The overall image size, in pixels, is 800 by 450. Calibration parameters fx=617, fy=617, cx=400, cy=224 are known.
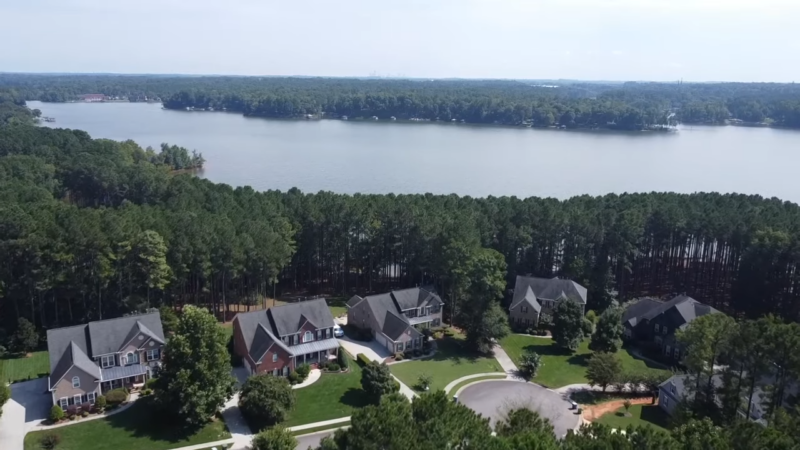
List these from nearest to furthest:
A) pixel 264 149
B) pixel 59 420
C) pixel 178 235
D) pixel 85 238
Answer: pixel 59 420
pixel 85 238
pixel 178 235
pixel 264 149

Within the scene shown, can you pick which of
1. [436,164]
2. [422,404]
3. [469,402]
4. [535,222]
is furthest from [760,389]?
[436,164]

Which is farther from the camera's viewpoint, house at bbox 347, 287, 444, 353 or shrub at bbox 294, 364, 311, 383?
house at bbox 347, 287, 444, 353

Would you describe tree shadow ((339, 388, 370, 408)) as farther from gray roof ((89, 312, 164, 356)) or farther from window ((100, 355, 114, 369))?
window ((100, 355, 114, 369))

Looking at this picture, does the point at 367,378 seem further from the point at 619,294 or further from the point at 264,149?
the point at 264,149

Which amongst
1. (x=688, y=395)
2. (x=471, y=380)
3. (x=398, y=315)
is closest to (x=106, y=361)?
(x=398, y=315)

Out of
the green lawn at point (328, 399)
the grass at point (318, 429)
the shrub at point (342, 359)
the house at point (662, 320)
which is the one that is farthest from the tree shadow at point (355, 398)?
the house at point (662, 320)

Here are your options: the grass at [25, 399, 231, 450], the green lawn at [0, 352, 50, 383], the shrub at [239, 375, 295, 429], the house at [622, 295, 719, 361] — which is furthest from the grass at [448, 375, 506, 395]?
the green lawn at [0, 352, 50, 383]
